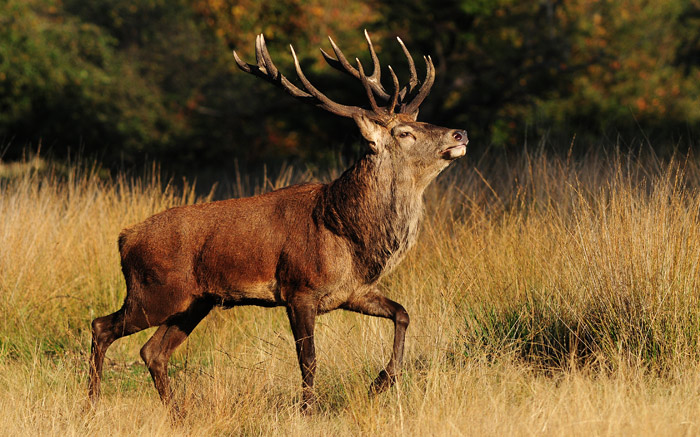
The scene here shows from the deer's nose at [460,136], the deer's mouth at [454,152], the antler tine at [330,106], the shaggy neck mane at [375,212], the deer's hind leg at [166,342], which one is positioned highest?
the antler tine at [330,106]

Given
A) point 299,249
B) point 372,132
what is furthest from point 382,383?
point 372,132

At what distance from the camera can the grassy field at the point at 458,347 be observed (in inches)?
176

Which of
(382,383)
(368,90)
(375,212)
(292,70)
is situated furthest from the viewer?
(292,70)

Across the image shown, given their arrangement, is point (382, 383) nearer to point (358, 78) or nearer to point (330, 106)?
point (330, 106)

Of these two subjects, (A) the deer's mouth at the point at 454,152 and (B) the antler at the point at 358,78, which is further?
(B) the antler at the point at 358,78

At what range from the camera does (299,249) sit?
5.22 m

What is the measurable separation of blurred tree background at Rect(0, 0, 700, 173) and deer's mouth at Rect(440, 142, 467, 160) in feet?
34.8

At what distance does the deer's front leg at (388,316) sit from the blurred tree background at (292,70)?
10626 millimetres

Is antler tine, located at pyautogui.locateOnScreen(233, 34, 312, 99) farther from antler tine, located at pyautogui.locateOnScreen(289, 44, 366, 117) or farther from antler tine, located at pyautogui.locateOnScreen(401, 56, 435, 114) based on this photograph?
antler tine, located at pyautogui.locateOnScreen(401, 56, 435, 114)

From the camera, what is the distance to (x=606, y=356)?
500 cm

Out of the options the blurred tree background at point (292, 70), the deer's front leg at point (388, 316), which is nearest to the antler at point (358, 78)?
the deer's front leg at point (388, 316)

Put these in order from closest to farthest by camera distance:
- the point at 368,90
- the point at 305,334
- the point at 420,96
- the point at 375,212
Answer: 1. the point at 305,334
2. the point at 375,212
3. the point at 368,90
4. the point at 420,96

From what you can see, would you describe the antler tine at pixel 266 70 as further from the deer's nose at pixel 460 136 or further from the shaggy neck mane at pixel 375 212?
the deer's nose at pixel 460 136

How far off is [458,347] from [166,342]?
6.18ft
